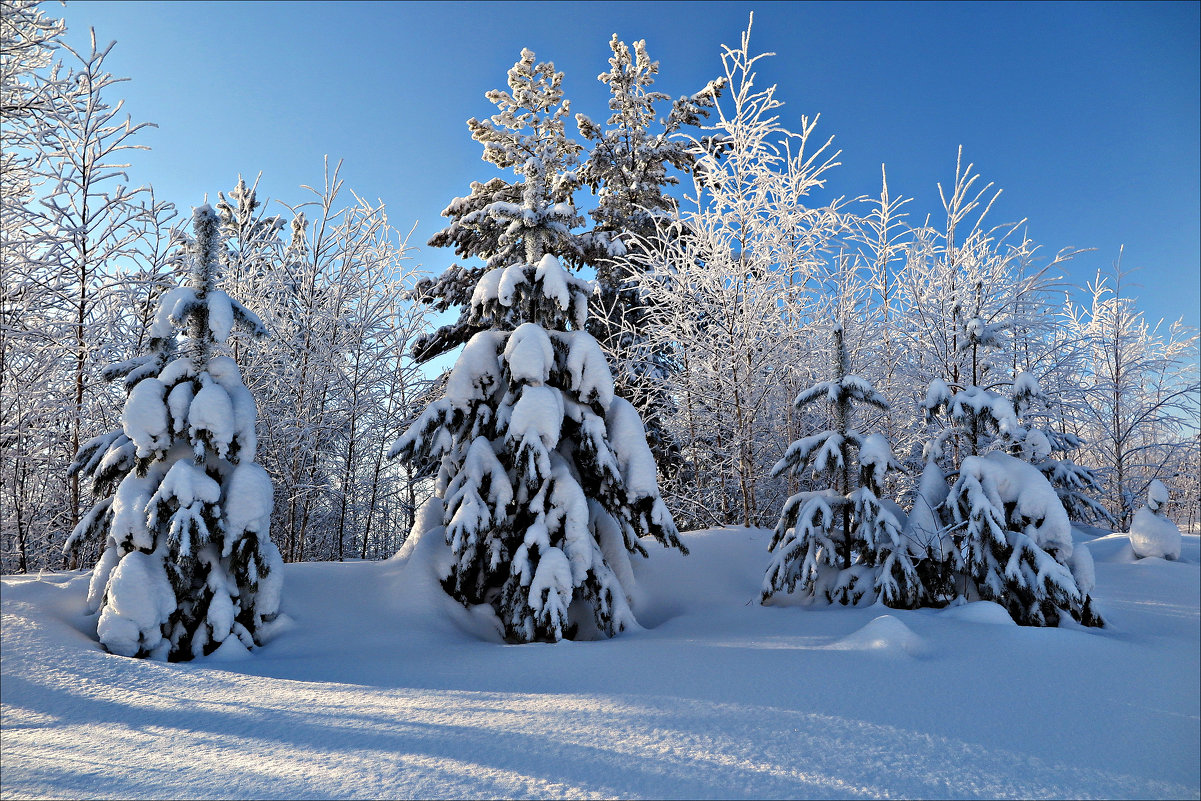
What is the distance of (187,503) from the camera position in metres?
4.79

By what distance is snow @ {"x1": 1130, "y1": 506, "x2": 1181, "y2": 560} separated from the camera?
6750 mm

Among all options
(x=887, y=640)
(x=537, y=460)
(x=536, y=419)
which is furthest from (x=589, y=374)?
(x=887, y=640)


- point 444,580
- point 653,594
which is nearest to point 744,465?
point 653,594

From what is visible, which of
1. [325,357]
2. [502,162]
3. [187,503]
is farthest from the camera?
[502,162]

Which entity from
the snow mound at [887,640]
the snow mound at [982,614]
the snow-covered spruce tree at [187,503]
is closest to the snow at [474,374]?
the snow-covered spruce tree at [187,503]

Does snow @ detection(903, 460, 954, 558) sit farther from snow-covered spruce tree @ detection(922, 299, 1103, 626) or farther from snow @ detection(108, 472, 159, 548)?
snow @ detection(108, 472, 159, 548)

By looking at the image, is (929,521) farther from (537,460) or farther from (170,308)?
(170,308)

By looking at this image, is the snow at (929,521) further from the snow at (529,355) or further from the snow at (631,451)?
the snow at (529,355)

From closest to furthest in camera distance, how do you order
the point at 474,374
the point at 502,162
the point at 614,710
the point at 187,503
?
the point at 614,710
the point at 187,503
the point at 474,374
the point at 502,162

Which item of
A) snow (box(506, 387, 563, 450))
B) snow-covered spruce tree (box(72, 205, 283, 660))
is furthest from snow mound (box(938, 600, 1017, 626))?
snow-covered spruce tree (box(72, 205, 283, 660))

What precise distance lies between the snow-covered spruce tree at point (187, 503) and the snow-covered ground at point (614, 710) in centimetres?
37

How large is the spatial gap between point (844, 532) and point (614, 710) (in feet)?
13.3

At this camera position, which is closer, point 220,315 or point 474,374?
point 220,315

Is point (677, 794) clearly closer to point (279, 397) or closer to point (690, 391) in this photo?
point (690, 391)
